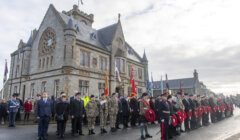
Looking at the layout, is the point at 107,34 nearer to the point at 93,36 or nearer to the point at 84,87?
the point at 93,36

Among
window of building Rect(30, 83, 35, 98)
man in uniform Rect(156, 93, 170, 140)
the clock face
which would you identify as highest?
the clock face

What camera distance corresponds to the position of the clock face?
2822 cm

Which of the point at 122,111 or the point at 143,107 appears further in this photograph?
the point at 122,111

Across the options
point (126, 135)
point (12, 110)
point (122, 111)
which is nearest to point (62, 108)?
point (126, 135)

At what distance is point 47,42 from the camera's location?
29.3 m

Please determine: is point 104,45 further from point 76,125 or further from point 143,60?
point 76,125

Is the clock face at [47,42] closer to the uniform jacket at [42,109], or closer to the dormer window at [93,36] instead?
A: the dormer window at [93,36]

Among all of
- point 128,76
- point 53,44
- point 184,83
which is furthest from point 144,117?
point 184,83

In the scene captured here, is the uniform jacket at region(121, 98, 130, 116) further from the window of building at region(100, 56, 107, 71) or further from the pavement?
the window of building at region(100, 56, 107, 71)

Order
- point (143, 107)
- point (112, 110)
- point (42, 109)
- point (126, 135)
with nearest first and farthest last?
point (42, 109), point (143, 107), point (126, 135), point (112, 110)

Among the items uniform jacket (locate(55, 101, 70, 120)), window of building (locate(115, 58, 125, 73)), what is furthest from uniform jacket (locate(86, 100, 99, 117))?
window of building (locate(115, 58, 125, 73))

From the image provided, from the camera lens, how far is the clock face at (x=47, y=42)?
28.2m

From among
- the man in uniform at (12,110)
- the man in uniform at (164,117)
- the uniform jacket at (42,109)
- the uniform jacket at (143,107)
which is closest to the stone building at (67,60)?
the man in uniform at (12,110)

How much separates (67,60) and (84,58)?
3400mm
